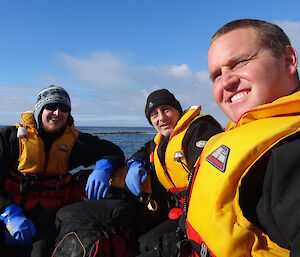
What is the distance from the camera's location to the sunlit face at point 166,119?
132 inches

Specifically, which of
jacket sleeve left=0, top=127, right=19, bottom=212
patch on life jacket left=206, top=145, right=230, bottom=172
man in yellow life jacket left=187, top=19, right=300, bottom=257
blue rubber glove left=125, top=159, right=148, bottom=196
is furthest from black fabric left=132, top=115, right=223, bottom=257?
jacket sleeve left=0, top=127, right=19, bottom=212

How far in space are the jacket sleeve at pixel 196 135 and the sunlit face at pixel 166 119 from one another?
55 cm

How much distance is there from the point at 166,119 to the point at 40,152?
5.37 feet

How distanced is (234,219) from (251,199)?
0.12m

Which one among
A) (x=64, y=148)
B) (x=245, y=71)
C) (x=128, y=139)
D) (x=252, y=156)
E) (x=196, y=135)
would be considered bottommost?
(x=128, y=139)

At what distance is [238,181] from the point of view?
3.53 feet

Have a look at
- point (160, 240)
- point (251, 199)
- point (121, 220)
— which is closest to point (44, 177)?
point (121, 220)

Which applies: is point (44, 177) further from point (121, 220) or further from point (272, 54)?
point (272, 54)

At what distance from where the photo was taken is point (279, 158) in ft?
2.95

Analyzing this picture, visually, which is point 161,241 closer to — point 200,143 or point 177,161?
point 177,161

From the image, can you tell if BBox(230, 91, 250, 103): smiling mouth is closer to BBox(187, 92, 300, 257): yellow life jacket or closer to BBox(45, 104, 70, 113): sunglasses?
BBox(187, 92, 300, 257): yellow life jacket

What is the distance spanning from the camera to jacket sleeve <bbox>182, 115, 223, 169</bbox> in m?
2.62

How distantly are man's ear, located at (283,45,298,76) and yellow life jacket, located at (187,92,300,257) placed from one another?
0.19 metres

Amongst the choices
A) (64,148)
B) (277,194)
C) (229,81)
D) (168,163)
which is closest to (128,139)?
(64,148)
